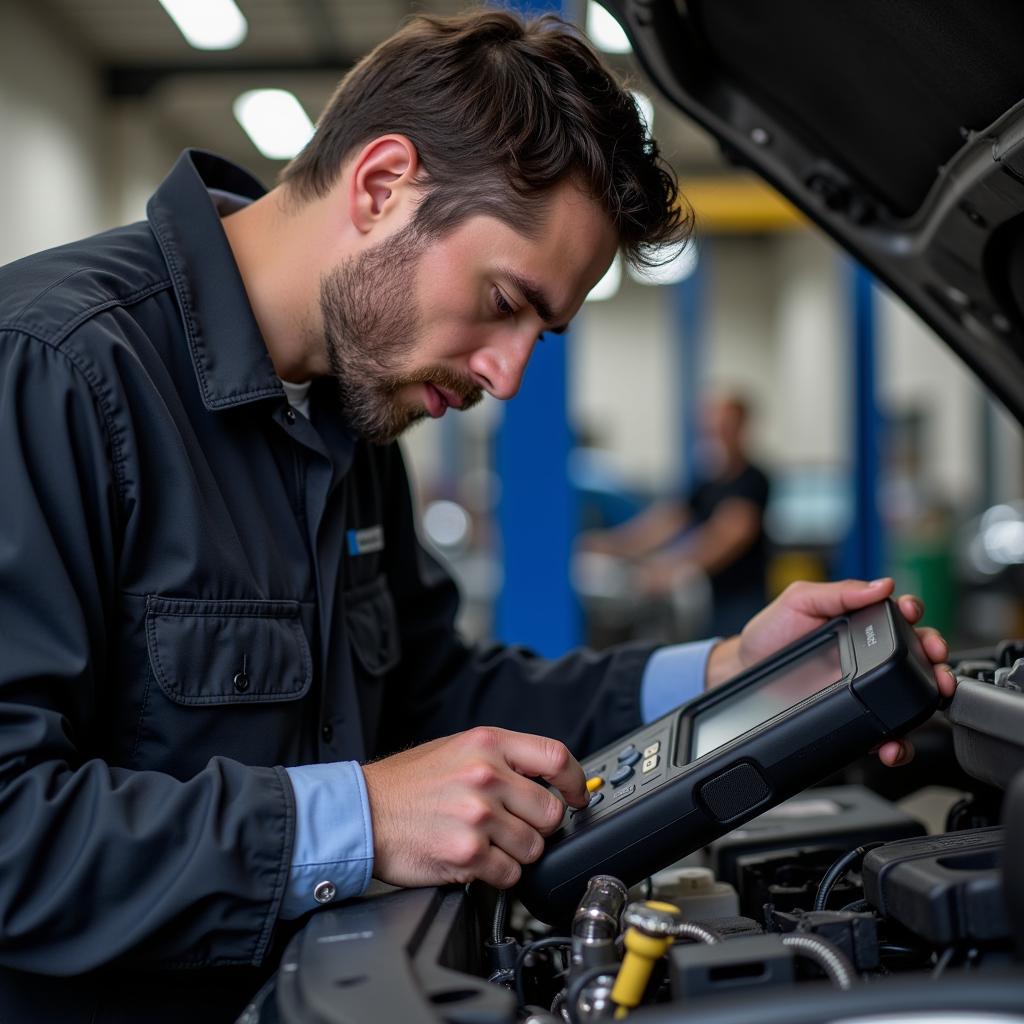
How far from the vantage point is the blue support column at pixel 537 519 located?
3143 mm

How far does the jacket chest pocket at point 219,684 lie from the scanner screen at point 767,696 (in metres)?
0.37

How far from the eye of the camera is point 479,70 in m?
1.20

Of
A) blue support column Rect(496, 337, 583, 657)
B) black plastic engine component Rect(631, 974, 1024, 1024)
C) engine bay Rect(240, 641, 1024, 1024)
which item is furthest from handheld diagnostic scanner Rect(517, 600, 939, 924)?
blue support column Rect(496, 337, 583, 657)

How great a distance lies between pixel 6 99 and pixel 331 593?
16.5 ft

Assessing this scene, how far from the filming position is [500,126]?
115 centimetres

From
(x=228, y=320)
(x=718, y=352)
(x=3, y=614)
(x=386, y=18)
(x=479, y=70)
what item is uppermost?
(x=386, y=18)

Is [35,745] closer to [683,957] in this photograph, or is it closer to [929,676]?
[683,957]

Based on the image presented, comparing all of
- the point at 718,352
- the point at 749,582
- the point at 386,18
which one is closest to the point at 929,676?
the point at 749,582

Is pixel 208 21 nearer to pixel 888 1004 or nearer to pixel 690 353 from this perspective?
pixel 690 353

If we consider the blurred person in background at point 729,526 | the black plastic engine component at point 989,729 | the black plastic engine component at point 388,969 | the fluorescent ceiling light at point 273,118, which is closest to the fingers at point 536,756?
the black plastic engine component at point 388,969

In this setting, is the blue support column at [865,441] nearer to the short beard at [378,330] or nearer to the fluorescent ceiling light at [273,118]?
the fluorescent ceiling light at [273,118]

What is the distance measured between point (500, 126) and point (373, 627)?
0.55m

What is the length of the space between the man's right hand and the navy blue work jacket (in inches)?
3.3

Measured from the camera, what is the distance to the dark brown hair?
3.73ft
